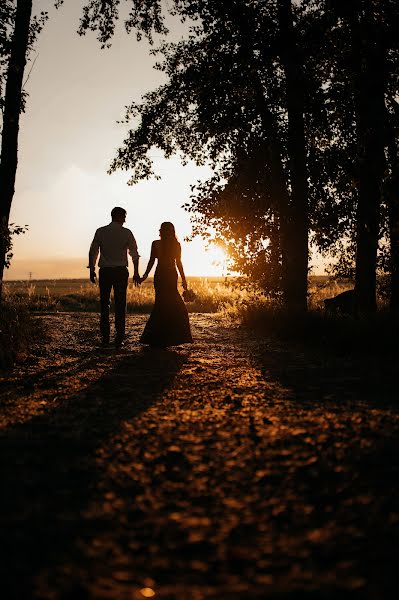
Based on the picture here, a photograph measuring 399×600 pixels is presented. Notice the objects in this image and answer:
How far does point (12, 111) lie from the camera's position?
1065cm

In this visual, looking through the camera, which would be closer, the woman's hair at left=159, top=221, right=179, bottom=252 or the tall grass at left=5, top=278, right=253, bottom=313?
the woman's hair at left=159, top=221, right=179, bottom=252

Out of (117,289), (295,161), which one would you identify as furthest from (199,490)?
(295,161)

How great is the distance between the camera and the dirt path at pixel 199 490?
2.21m

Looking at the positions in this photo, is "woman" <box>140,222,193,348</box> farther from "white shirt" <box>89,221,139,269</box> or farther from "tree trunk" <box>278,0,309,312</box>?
"tree trunk" <box>278,0,309,312</box>

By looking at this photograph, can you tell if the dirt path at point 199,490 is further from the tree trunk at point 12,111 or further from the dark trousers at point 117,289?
the tree trunk at point 12,111

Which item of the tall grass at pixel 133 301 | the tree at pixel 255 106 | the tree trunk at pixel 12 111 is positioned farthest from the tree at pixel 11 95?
the tall grass at pixel 133 301

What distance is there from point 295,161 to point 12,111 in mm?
7339

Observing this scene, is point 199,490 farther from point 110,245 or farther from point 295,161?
point 295,161

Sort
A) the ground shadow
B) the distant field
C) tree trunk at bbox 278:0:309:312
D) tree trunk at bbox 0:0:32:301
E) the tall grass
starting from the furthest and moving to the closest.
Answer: the distant field, the tall grass, tree trunk at bbox 278:0:309:312, tree trunk at bbox 0:0:32:301, the ground shadow

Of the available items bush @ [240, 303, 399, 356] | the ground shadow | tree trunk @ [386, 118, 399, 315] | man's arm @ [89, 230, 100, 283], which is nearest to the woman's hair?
man's arm @ [89, 230, 100, 283]

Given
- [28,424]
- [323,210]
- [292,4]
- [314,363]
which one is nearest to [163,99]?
[292,4]

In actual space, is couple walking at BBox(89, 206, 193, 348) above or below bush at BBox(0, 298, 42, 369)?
above

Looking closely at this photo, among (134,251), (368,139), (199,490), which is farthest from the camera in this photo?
(368,139)

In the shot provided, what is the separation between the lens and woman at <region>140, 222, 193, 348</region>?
10.3m
